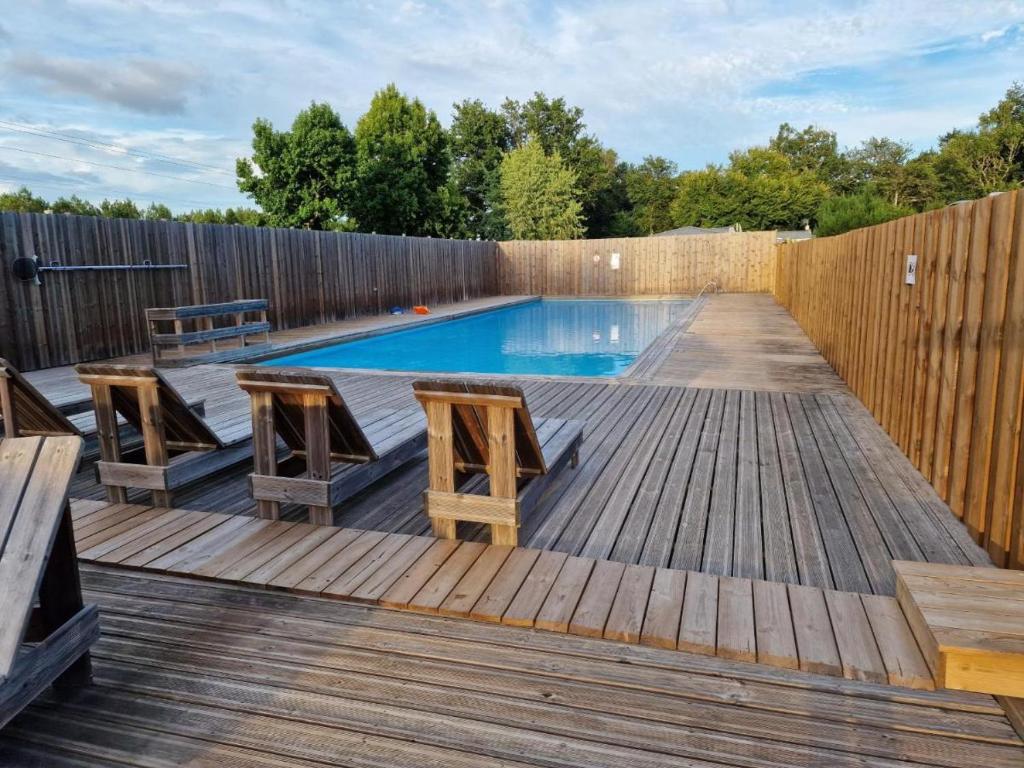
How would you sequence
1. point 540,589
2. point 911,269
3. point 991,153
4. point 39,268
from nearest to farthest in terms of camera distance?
1. point 540,589
2. point 911,269
3. point 39,268
4. point 991,153

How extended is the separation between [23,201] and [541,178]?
30843mm

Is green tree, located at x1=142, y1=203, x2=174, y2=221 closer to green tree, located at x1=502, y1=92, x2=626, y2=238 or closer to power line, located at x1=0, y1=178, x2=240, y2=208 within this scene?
power line, located at x1=0, y1=178, x2=240, y2=208

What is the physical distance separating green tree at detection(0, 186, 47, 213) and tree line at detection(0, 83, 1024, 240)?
0.14 m

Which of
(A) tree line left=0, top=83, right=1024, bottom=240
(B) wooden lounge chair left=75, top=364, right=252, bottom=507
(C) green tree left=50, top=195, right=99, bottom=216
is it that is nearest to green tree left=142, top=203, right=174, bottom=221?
(A) tree line left=0, top=83, right=1024, bottom=240

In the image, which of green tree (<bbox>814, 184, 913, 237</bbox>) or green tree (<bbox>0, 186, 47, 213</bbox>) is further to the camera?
green tree (<bbox>0, 186, 47, 213</bbox>)

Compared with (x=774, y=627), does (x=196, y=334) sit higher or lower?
higher

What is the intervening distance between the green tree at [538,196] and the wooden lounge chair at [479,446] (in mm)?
29647

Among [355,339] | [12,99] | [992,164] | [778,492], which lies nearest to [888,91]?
[992,164]

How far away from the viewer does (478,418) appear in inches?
109

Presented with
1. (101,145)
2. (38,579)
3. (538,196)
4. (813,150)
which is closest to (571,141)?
(538,196)

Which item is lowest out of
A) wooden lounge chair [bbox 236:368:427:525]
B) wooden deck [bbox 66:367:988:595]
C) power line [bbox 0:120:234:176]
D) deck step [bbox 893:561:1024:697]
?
wooden deck [bbox 66:367:988:595]

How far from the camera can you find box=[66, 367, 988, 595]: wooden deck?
2641 mm

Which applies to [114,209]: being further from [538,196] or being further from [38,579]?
[38,579]

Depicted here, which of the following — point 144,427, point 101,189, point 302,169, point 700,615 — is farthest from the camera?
point 101,189
